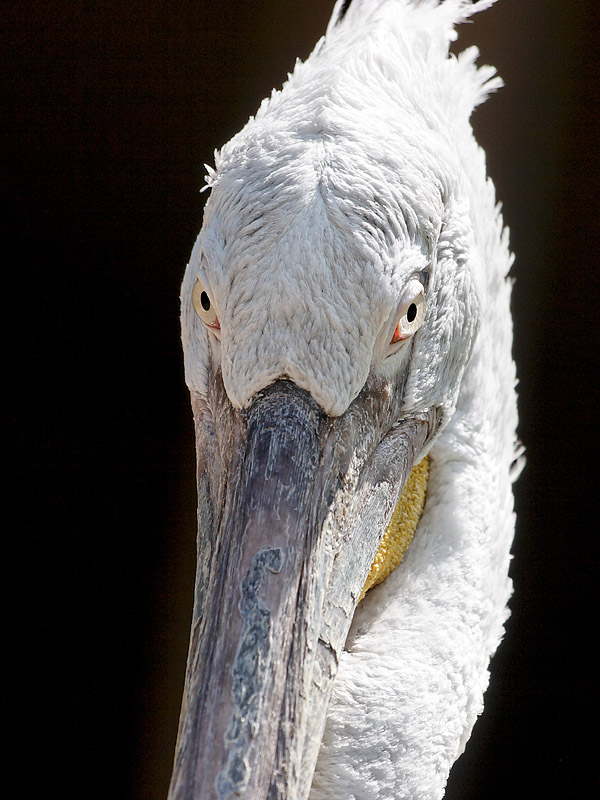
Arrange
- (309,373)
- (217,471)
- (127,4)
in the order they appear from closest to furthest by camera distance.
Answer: (309,373)
(217,471)
(127,4)

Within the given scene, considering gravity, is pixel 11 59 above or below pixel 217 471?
above

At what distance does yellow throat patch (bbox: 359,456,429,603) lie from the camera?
165cm

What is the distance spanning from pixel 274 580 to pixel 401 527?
0.59 m

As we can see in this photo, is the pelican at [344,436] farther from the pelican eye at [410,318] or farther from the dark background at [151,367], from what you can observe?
the dark background at [151,367]

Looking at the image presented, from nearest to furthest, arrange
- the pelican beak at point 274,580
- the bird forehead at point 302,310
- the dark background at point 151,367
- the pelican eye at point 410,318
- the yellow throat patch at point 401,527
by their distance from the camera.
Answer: the pelican beak at point 274,580 → the bird forehead at point 302,310 → the pelican eye at point 410,318 → the yellow throat patch at point 401,527 → the dark background at point 151,367

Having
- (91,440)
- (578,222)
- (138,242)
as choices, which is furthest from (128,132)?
(578,222)

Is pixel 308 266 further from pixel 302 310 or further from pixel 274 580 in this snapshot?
pixel 274 580

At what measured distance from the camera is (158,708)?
324 cm

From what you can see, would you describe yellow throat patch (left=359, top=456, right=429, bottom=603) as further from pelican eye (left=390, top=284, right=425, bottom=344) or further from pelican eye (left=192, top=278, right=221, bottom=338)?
pelican eye (left=192, top=278, right=221, bottom=338)

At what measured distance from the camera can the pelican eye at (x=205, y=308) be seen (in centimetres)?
142

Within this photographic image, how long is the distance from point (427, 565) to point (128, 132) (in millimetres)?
2263

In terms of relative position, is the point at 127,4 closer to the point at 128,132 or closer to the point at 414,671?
the point at 128,132

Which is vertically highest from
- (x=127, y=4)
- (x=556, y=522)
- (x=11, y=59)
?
(x=127, y=4)

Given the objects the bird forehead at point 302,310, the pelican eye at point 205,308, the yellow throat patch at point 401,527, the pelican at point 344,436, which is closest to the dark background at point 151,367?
the pelican at point 344,436
